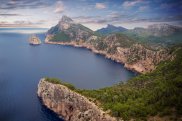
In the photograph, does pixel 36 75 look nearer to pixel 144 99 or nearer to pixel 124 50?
pixel 144 99

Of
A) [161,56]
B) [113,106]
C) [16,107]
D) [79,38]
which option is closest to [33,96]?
[16,107]

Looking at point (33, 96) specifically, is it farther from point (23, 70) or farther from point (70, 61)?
point (70, 61)

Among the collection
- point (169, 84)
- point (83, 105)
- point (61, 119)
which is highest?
point (169, 84)

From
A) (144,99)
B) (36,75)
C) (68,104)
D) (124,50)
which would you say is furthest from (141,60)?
(144,99)

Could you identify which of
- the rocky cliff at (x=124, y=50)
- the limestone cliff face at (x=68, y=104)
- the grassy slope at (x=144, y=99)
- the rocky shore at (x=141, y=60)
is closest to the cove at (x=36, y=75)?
the limestone cliff face at (x=68, y=104)

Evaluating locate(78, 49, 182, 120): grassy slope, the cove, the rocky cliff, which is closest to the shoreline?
the rocky cliff

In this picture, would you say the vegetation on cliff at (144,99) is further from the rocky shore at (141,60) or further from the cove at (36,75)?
the rocky shore at (141,60)
